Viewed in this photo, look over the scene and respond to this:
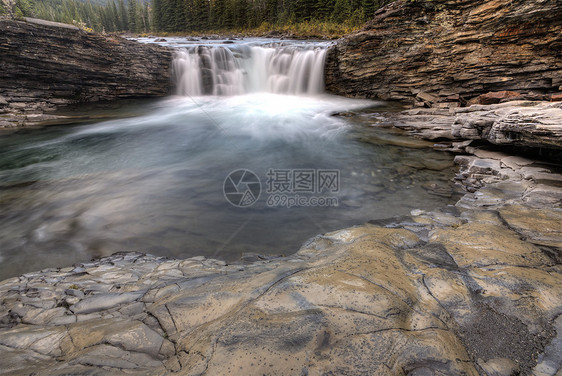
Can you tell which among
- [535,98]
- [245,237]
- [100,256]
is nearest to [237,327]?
[245,237]

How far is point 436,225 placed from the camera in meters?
3.84

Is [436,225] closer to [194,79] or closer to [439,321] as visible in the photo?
[439,321]

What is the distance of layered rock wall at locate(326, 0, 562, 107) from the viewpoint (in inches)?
374

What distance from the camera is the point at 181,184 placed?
6.21 metres

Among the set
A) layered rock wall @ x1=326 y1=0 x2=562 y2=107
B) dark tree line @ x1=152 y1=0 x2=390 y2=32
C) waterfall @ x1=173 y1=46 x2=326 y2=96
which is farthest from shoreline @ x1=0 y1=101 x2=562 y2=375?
Answer: dark tree line @ x1=152 y1=0 x2=390 y2=32

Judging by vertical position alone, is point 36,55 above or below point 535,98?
above

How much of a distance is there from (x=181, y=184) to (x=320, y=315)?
528cm

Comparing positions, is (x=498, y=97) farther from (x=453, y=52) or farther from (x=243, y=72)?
(x=243, y=72)

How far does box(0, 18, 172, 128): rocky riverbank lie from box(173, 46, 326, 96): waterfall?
4.21 ft

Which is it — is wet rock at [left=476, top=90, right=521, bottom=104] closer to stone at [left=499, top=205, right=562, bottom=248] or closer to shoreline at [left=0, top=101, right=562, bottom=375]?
stone at [left=499, top=205, right=562, bottom=248]

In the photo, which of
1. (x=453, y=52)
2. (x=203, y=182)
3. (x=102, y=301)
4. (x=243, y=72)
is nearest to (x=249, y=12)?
(x=243, y=72)

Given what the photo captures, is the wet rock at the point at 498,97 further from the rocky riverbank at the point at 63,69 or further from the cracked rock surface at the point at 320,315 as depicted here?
the rocky riverbank at the point at 63,69

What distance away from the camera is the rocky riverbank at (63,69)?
1223cm

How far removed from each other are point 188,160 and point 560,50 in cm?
1336
